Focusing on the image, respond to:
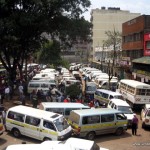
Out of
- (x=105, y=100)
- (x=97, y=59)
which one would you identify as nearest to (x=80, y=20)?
(x=105, y=100)

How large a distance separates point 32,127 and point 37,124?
0.36 m

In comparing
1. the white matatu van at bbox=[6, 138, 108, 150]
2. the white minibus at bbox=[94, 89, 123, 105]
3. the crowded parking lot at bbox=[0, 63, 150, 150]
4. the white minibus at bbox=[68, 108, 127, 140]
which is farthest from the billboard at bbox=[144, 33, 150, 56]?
the white matatu van at bbox=[6, 138, 108, 150]

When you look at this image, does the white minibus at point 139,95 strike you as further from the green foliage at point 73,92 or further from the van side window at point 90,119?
the van side window at point 90,119

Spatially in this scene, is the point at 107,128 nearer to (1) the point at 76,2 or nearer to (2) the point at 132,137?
(2) the point at 132,137

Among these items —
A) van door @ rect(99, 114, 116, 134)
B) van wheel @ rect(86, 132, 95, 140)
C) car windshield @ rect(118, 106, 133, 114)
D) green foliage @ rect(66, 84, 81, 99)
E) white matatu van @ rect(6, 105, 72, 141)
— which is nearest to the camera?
white matatu van @ rect(6, 105, 72, 141)

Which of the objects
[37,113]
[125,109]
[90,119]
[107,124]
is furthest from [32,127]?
[125,109]

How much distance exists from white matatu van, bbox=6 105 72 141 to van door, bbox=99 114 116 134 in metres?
2.47

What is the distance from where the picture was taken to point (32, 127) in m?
19.9

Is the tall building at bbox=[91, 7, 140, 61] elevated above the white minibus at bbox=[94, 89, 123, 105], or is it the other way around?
the tall building at bbox=[91, 7, 140, 61]

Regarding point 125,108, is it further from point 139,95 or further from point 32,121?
point 32,121

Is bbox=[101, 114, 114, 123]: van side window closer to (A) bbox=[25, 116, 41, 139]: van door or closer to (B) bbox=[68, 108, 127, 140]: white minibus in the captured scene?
(B) bbox=[68, 108, 127, 140]: white minibus

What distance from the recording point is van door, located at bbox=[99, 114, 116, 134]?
2163cm

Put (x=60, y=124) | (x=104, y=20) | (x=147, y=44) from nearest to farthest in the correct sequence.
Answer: (x=60, y=124) → (x=147, y=44) → (x=104, y=20)

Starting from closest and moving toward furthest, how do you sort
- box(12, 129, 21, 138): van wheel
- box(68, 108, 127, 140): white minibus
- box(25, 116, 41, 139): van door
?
box(25, 116, 41, 139): van door < box(12, 129, 21, 138): van wheel < box(68, 108, 127, 140): white minibus
